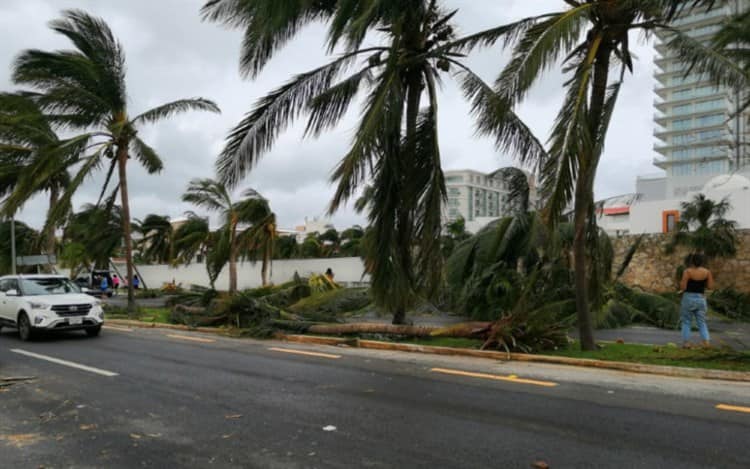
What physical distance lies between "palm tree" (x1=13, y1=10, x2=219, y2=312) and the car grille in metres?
5.45

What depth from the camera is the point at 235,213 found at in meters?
27.4

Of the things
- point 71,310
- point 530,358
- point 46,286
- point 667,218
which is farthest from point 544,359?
point 667,218

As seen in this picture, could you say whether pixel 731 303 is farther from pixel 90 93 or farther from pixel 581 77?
pixel 90 93

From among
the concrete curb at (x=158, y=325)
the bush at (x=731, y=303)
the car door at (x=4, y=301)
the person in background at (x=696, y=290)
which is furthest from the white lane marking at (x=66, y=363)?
the bush at (x=731, y=303)

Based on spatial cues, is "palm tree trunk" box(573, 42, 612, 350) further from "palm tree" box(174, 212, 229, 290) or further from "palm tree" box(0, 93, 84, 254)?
"palm tree" box(174, 212, 229, 290)

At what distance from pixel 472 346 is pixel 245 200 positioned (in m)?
19.1

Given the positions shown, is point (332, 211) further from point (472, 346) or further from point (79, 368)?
point (79, 368)

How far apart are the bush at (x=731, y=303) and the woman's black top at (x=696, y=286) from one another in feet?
31.2

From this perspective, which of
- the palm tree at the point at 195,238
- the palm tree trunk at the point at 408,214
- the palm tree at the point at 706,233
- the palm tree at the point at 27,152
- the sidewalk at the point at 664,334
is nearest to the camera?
the palm tree trunk at the point at 408,214

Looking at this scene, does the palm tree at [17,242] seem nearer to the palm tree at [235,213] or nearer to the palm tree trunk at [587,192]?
the palm tree at [235,213]

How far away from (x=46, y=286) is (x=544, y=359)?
12.3 meters

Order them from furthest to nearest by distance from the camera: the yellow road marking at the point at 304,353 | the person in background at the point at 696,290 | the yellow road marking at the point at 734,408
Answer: the yellow road marking at the point at 304,353, the person in background at the point at 696,290, the yellow road marking at the point at 734,408

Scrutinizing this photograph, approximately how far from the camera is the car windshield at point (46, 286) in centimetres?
1407

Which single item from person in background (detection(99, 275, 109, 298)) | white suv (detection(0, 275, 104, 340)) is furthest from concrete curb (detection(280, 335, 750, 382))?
person in background (detection(99, 275, 109, 298))
